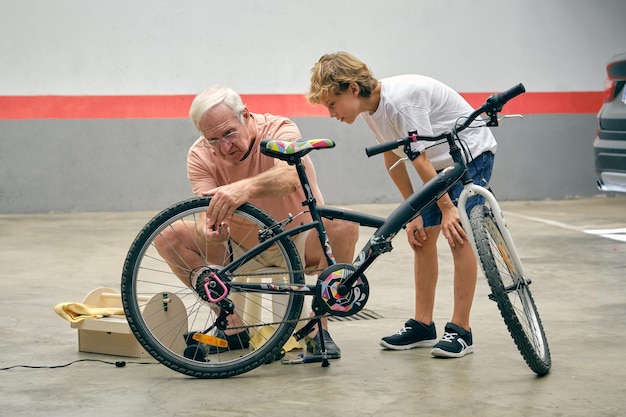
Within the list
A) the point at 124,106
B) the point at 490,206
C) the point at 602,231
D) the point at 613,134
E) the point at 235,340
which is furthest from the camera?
the point at 124,106

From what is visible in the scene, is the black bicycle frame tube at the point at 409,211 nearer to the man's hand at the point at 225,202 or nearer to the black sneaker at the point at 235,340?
the man's hand at the point at 225,202

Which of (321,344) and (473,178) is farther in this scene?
(473,178)

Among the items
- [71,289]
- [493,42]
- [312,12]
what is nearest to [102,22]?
[312,12]

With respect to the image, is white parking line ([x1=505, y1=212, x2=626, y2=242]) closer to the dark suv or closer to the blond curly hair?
the dark suv

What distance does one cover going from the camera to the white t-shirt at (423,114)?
12.6 feet

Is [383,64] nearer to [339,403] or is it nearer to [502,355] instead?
[502,355]

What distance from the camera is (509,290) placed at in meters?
3.58

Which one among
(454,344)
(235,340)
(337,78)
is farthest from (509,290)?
(235,340)

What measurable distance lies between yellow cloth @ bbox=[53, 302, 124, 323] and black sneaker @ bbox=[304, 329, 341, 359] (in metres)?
0.80

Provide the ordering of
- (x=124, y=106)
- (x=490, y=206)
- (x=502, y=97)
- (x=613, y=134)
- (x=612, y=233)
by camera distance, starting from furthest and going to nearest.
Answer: (x=124, y=106), (x=612, y=233), (x=613, y=134), (x=490, y=206), (x=502, y=97)

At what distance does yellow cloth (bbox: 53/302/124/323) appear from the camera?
401 cm

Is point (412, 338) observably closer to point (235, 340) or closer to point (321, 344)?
point (321, 344)

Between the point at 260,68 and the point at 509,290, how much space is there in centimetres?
665

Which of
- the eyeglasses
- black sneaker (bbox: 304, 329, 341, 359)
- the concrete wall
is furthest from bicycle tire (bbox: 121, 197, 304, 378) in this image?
the concrete wall
